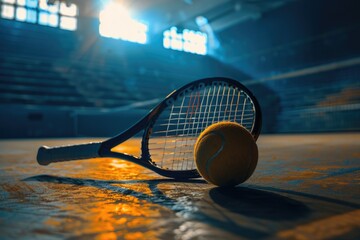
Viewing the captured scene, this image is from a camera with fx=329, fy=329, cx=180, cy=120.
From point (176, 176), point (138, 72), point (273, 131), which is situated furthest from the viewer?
point (138, 72)

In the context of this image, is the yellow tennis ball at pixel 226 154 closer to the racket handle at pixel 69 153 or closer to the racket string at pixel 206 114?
the racket string at pixel 206 114

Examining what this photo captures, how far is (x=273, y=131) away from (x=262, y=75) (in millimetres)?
7307

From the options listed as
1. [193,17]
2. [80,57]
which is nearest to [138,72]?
[80,57]

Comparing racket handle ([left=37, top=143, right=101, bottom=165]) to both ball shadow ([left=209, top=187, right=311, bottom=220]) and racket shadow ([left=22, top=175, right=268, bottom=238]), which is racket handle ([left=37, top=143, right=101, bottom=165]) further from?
ball shadow ([left=209, top=187, right=311, bottom=220])

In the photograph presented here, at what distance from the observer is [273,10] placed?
19.0 m

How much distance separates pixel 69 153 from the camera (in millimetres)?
2215

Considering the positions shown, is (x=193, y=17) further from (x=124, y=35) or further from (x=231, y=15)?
(x=124, y=35)

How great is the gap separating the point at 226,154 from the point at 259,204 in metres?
0.29

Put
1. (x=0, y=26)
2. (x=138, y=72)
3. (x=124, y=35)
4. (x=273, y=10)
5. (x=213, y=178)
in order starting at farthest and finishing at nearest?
(x=124, y=35)
(x=273, y=10)
(x=138, y=72)
(x=0, y=26)
(x=213, y=178)

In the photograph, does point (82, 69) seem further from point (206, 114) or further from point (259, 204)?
point (259, 204)

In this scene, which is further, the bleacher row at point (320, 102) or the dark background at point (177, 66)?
the dark background at point (177, 66)

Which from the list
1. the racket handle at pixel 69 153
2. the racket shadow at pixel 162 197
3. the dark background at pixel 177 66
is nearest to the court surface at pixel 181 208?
the racket shadow at pixel 162 197

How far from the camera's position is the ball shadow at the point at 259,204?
1137mm

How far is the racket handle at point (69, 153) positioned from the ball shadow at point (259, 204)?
913 millimetres
